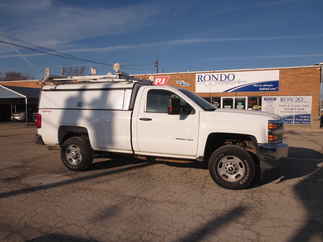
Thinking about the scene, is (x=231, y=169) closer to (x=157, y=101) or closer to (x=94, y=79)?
(x=157, y=101)

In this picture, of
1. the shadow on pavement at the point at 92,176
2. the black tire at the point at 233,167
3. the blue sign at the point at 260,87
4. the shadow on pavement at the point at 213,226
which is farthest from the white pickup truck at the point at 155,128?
the blue sign at the point at 260,87

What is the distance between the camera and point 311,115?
1969 cm

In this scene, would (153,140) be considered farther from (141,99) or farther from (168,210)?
(168,210)

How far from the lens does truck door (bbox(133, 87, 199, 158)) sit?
5195 mm

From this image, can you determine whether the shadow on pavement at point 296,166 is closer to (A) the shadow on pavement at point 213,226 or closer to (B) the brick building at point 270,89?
(A) the shadow on pavement at point 213,226

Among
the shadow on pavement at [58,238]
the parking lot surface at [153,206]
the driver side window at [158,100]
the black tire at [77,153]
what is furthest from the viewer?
the black tire at [77,153]

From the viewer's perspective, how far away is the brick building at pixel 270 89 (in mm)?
19609

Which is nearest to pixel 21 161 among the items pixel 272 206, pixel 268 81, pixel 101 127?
pixel 101 127

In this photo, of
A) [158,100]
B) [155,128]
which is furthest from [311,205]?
[158,100]

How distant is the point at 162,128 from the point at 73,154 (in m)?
2.44

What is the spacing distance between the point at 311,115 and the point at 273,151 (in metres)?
17.9

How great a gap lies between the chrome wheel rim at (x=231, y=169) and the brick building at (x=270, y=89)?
689 inches

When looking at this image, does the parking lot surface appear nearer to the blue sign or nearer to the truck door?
the truck door

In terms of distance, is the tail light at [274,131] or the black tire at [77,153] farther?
the black tire at [77,153]
